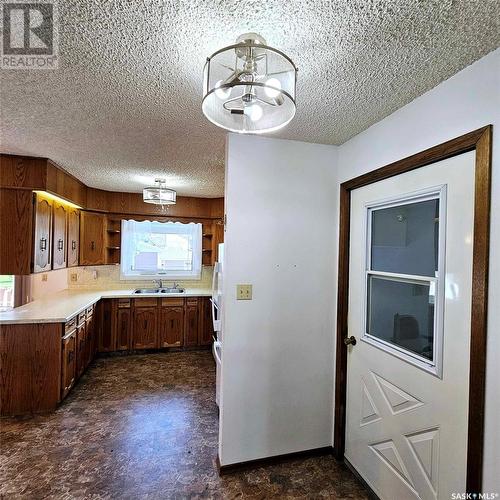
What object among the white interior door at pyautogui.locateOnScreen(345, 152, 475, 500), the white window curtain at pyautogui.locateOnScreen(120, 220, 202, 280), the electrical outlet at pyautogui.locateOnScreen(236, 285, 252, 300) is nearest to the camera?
the white interior door at pyautogui.locateOnScreen(345, 152, 475, 500)

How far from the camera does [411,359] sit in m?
1.59

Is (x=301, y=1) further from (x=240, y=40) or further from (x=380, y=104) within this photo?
(x=380, y=104)

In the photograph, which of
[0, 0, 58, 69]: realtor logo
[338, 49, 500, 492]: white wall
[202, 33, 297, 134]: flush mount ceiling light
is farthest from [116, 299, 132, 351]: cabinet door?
[338, 49, 500, 492]: white wall

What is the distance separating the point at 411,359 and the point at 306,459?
122cm

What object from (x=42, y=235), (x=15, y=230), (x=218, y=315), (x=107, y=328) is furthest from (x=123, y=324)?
(x=218, y=315)

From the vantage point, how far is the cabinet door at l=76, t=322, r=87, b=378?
10.5ft

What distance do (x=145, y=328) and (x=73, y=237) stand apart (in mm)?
1618

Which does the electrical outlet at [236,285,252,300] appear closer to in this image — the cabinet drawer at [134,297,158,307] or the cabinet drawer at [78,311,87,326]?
the cabinet drawer at [78,311,87,326]

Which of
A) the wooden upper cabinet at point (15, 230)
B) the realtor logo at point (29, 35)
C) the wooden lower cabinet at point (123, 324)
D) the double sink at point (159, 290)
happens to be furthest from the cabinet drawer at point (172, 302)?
the realtor logo at point (29, 35)

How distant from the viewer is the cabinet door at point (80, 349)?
10.5 ft

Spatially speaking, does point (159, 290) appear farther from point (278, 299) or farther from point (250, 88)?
point (250, 88)

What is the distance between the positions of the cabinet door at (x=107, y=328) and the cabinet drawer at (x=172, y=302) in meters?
0.69

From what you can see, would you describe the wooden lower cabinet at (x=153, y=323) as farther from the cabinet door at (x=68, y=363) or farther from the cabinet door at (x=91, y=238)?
the cabinet door at (x=68, y=363)

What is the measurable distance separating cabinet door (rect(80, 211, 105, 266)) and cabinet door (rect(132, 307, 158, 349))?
0.98 m
